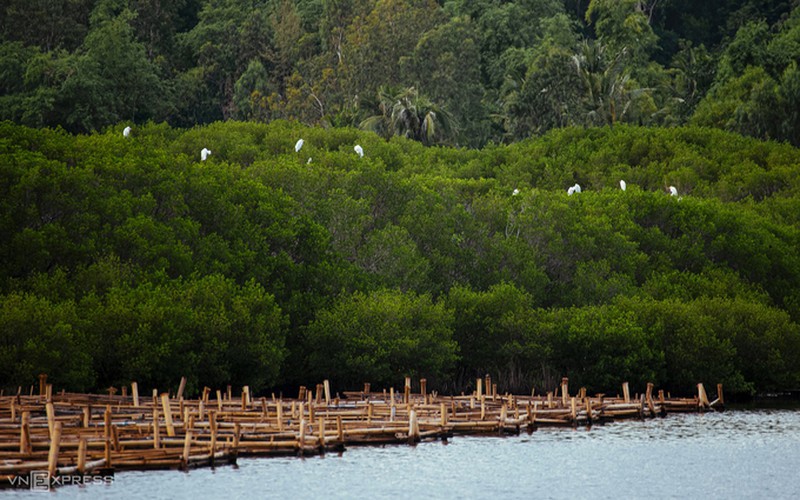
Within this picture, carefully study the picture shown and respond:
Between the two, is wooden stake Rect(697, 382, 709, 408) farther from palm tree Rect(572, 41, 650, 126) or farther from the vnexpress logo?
palm tree Rect(572, 41, 650, 126)

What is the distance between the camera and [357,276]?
61875 millimetres

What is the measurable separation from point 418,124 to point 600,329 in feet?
128

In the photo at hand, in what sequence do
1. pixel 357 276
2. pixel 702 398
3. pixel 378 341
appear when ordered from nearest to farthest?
pixel 702 398, pixel 378 341, pixel 357 276

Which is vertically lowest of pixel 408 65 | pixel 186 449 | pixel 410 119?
pixel 186 449

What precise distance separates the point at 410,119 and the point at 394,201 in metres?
29.8

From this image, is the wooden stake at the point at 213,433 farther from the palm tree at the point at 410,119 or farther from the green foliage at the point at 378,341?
the palm tree at the point at 410,119

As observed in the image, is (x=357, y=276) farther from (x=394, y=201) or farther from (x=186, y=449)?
(x=186, y=449)

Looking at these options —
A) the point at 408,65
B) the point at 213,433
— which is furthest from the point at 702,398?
the point at 408,65

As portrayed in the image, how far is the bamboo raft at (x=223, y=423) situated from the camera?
118 feet

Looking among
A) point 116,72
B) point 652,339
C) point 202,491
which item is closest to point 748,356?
point 652,339

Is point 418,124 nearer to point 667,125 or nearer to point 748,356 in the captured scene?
point 667,125

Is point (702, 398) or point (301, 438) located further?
point (702, 398)

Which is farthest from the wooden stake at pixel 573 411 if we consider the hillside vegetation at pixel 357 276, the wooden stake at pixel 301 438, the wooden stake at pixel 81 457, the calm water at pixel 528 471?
the wooden stake at pixel 81 457

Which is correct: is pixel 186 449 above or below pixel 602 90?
below
